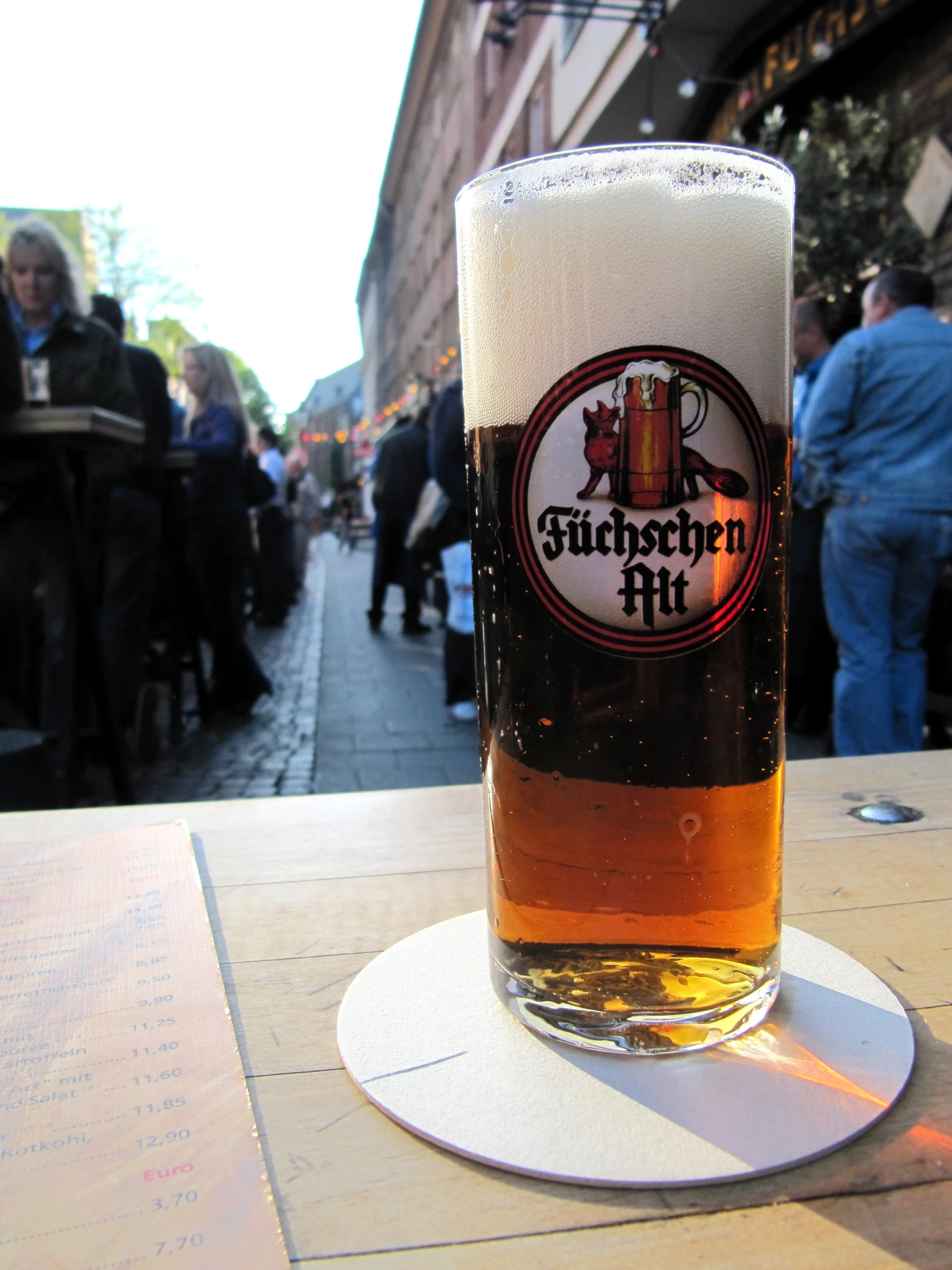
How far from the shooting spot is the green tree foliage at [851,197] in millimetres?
4191

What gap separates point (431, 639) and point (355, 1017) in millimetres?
6280

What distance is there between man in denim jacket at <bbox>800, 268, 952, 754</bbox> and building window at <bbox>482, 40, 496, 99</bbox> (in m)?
13.3

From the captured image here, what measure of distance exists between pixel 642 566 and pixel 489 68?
1682 cm

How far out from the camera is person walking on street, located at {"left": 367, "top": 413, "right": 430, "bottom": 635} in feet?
20.0

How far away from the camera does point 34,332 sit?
3.16 meters

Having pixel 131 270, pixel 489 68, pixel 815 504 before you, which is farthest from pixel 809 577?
pixel 131 270

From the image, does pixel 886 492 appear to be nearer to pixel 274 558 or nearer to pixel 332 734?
pixel 332 734

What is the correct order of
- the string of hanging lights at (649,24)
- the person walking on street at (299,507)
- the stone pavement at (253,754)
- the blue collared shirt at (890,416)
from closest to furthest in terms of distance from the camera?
the blue collared shirt at (890,416)
the stone pavement at (253,754)
the string of hanging lights at (649,24)
the person walking on street at (299,507)

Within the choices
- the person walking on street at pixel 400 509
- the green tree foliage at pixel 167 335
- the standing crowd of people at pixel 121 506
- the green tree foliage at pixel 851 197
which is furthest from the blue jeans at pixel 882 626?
the green tree foliage at pixel 167 335

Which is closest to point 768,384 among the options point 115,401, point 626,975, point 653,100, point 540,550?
point 540,550

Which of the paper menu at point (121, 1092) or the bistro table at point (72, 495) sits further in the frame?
the bistro table at point (72, 495)

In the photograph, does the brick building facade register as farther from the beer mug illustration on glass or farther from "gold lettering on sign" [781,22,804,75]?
the beer mug illustration on glass

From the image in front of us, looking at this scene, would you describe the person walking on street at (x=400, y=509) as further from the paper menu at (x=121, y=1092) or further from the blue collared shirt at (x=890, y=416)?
the paper menu at (x=121, y=1092)

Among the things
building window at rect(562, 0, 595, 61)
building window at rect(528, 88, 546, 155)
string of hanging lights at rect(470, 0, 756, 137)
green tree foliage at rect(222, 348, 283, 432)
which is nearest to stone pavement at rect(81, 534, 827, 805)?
string of hanging lights at rect(470, 0, 756, 137)
